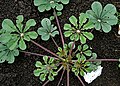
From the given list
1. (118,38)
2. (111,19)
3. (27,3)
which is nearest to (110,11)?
(111,19)

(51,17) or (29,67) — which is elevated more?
(51,17)

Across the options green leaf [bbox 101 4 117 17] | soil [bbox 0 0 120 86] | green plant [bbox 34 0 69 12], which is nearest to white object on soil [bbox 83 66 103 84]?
soil [bbox 0 0 120 86]

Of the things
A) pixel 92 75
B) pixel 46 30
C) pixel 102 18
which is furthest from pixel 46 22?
pixel 92 75

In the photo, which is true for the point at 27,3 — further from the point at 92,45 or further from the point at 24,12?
the point at 92,45

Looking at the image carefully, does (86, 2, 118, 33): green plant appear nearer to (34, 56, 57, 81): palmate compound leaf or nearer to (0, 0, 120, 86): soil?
(0, 0, 120, 86): soil

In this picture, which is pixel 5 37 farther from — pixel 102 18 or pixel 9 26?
pixel 102 18

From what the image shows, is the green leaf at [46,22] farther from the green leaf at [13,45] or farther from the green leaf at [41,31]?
the green leaf at [13,45]

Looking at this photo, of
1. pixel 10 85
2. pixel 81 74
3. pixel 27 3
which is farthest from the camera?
pixel 27 3

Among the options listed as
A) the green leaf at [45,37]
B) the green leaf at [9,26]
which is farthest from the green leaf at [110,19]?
the green leaf at [9,26]
